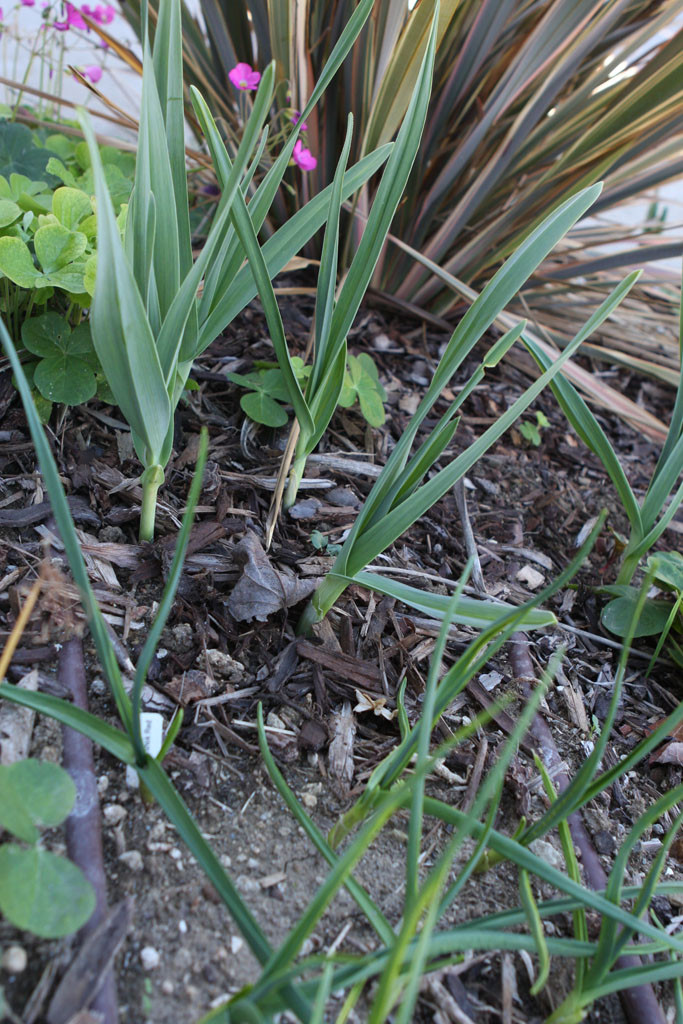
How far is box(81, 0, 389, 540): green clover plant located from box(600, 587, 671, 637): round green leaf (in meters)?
0.54

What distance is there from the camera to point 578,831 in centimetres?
84

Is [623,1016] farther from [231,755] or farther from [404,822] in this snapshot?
[231,755]

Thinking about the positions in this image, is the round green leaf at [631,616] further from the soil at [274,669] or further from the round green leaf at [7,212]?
the round green leaf at [7,212]

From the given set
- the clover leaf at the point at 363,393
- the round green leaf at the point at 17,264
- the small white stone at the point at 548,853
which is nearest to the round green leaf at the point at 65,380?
the round green leaf at the point at 17,264

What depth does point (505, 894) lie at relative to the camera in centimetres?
76

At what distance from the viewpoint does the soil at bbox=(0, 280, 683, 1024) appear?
668 mm

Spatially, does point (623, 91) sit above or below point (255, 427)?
above

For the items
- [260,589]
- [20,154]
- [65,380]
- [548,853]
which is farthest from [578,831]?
[20,154]

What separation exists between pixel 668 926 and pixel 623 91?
135 centimetres

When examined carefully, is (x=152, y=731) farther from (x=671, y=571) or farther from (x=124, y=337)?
(x=671, y=571)

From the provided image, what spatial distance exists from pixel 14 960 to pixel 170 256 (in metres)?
0.69

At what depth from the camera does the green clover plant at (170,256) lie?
2.29 feet

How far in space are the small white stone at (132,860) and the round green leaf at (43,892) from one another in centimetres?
8

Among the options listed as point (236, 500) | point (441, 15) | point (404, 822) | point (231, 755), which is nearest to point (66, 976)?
point (231, 755)
